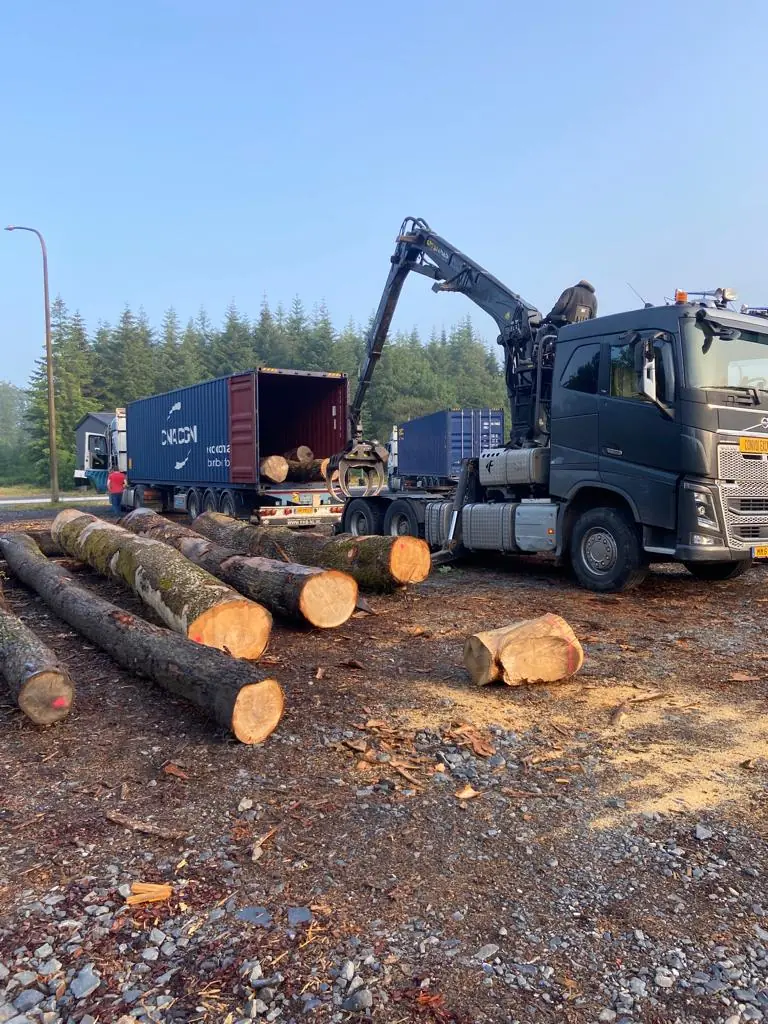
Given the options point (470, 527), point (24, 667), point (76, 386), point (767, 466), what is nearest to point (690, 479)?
point (767, 466)

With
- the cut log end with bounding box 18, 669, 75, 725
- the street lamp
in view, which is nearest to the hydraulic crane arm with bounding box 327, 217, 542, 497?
the cut log end with bounding box 18, 669, 75, 725

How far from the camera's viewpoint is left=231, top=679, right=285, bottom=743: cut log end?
439 centimetres

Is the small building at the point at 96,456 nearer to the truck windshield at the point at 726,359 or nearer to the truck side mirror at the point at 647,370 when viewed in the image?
the truck side mirror at the point at 647,370

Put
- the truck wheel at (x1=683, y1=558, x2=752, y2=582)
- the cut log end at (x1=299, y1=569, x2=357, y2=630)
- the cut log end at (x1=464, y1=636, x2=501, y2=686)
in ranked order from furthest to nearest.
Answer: the truck wheel at (x1=683, y1=558, x2=752, y2=582), the cut log end at (x1=299, y1=569, x2=357, y2=630), the cut log end at (x1=464, y1=636, x2=501, y2=686)

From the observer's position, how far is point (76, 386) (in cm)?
5775

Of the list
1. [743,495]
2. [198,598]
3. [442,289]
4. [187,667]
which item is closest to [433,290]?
[442,289]

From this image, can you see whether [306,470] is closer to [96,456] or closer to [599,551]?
[599,551]

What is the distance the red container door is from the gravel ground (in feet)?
34.3

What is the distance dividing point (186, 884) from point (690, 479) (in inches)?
261

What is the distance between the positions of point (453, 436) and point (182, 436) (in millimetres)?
10756

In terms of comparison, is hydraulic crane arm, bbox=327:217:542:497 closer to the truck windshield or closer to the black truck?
the black truck

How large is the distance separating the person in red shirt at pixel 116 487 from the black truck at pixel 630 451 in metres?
15.2

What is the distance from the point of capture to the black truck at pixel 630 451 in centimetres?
802

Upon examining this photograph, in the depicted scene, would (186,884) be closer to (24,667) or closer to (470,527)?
(24,667)
